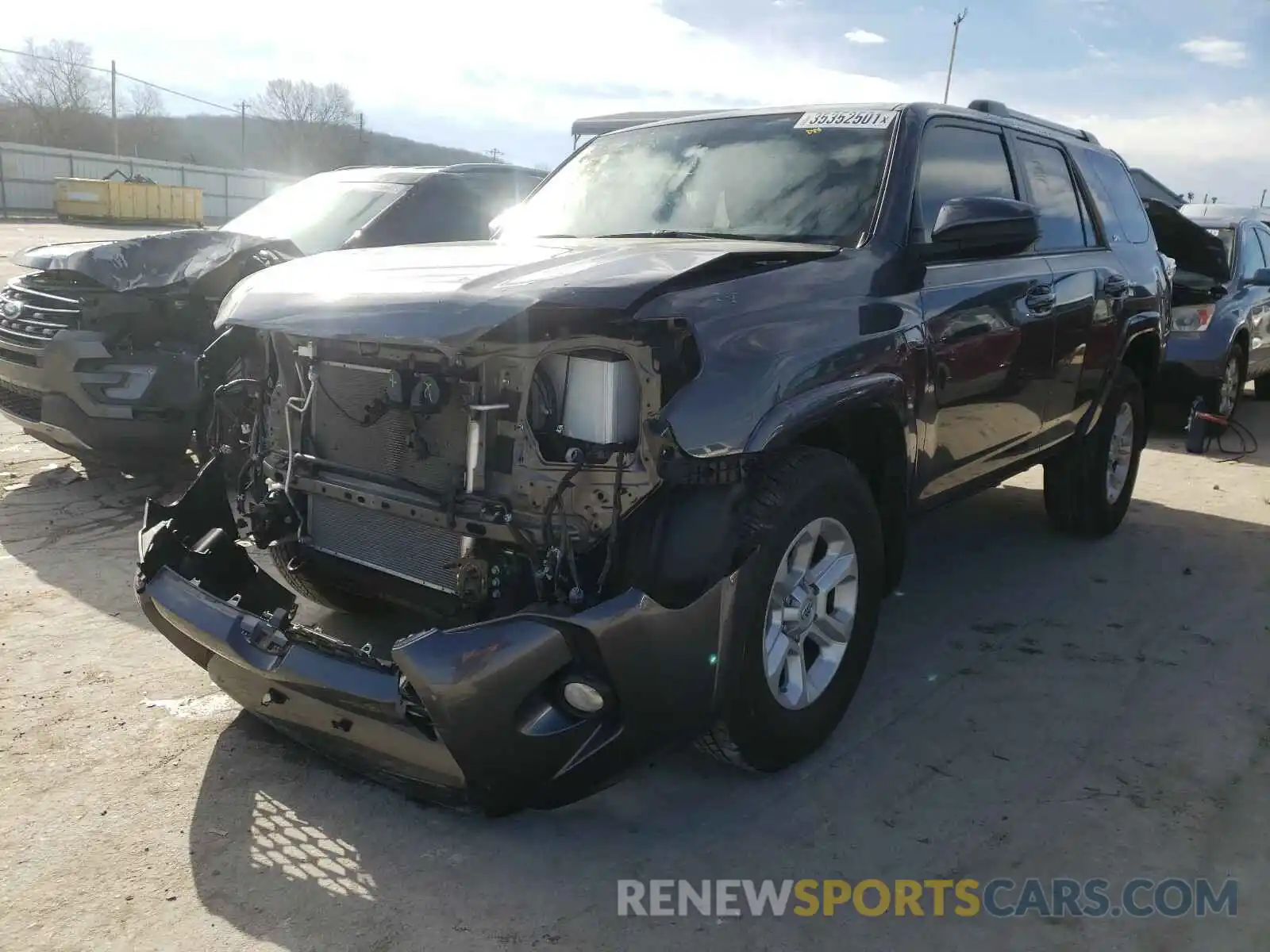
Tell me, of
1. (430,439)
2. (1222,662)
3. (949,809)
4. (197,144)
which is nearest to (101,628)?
(430,439)

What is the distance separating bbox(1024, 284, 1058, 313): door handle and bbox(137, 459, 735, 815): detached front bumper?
92.9 inches

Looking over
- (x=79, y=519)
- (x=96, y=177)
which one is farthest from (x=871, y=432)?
(x=96, y=177)

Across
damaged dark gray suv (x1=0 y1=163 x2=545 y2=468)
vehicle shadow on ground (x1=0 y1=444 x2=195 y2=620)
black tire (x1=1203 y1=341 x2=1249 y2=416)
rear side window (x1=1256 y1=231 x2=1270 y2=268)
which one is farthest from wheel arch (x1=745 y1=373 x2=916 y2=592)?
rear side window (x1=1256 y1=231 x2=1270 y2=268)

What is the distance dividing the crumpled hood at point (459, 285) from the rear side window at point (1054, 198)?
68.4 inches

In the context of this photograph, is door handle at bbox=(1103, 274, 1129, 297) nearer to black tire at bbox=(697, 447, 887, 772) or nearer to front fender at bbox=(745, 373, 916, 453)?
front fender at bbox=(745, 373, 916, 453)

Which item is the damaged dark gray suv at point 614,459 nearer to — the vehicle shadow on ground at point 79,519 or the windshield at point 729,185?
the windshield at point 729,185

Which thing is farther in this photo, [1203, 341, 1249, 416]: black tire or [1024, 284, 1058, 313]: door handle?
[1203, 341, 1249, 416]: black tire

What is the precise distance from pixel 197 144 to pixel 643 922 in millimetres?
100029

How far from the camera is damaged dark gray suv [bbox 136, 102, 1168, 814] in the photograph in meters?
2.55

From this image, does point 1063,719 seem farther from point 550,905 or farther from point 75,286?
point 75,286

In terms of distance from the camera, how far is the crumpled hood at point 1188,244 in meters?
8.66

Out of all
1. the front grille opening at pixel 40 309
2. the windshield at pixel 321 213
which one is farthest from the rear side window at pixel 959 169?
the front grille opening at pixel 40 309

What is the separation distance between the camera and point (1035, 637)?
4363mm

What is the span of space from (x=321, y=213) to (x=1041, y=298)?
4515 millimetres
